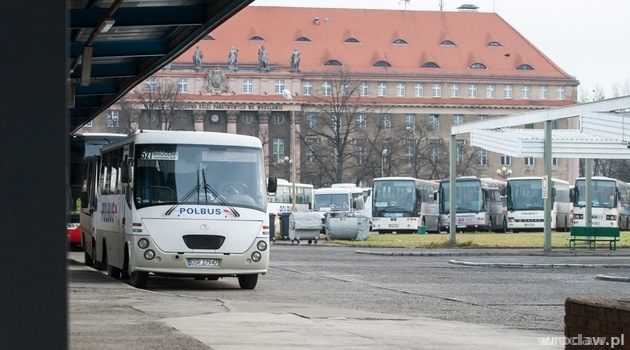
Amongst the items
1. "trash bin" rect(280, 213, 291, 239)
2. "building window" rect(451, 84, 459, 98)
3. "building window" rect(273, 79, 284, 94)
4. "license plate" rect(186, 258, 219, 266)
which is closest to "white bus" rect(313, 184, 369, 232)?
"trash bin" rect(280, 213, 291, 239)

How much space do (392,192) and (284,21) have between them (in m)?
76.3

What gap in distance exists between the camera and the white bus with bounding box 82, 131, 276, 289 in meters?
21.2

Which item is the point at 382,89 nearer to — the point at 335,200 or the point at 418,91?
the point at 418,91

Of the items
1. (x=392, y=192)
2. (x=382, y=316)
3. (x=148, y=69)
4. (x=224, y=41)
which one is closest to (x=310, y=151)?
(x=224, y=41)

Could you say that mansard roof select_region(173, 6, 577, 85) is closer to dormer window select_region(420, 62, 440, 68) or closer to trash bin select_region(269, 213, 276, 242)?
dormer window select_region(420, 62, 440, 68)

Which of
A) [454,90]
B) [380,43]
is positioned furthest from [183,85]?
[454,90]

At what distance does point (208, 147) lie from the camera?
2205 cm

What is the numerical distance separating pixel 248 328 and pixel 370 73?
134 metres

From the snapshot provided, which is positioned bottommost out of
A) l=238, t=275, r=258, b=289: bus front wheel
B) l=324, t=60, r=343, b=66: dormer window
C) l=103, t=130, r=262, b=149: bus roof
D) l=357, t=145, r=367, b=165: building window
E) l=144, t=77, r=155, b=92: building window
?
l=238, t=275, r=258, b=289: bus front wheel

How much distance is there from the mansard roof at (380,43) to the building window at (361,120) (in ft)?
29.9

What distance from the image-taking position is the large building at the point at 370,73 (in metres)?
145

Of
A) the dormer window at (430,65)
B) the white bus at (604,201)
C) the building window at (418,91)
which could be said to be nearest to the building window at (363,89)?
the building window at (418,91)

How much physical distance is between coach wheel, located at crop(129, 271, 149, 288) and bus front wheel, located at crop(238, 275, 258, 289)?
1.65m

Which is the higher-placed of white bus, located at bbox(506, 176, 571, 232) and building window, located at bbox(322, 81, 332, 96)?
building window, located at bbox(322, 81, 332, 96)
